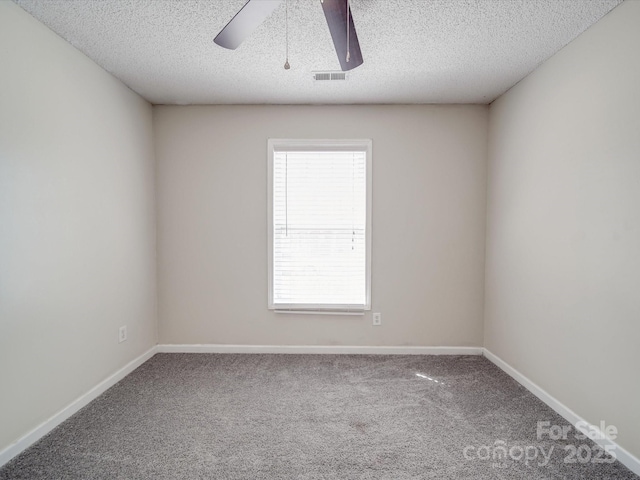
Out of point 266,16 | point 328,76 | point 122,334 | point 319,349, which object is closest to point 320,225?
point 319,349

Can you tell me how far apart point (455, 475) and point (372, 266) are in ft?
6.43

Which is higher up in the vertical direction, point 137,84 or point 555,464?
point 137,84

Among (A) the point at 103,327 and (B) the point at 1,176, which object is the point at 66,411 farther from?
(B) the point at 1,176

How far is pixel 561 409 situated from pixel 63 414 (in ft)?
10.8

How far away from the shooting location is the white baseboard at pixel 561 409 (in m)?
1.84

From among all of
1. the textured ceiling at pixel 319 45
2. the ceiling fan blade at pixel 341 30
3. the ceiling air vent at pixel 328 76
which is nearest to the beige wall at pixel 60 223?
the textured ceiling at pixel 319 45

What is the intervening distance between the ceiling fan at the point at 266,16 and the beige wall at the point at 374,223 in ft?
5.52

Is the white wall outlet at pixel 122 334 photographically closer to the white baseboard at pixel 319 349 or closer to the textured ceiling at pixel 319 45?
the white baseboard at pixel 319 349

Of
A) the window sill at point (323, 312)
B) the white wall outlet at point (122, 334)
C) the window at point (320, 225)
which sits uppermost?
the window at point (320, 225)

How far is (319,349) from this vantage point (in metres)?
3.53

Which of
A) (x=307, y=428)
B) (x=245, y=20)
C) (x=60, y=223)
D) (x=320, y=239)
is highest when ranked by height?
(x=245, y=20)

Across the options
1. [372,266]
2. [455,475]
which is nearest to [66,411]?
[455,475]

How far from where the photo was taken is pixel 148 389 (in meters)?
2.74

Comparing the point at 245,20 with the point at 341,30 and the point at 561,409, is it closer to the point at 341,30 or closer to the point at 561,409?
the point at 341,30
